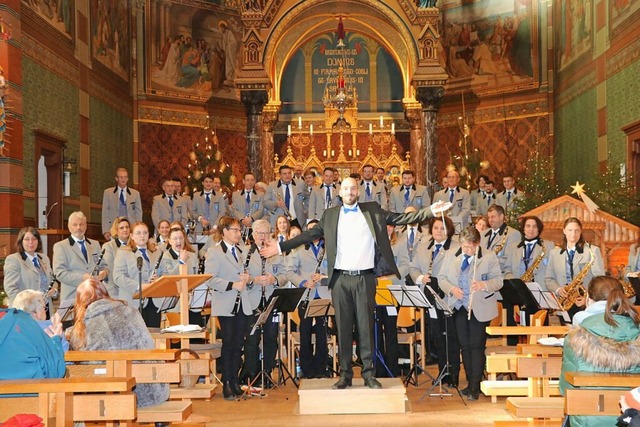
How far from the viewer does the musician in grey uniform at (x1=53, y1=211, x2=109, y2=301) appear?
33.2 feet

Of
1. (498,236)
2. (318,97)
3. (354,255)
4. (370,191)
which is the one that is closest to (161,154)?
(318,97)

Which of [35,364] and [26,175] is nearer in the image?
[35,364]

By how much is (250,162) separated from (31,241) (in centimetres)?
1124

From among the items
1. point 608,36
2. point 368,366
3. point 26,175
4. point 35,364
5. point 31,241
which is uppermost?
point 608,36

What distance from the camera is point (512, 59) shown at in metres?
21.2

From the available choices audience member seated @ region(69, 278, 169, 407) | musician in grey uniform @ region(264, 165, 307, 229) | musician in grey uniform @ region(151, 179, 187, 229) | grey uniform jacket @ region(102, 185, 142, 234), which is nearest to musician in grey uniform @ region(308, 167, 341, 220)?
musician in grey uniform @ region(264, 165, 307, 229)

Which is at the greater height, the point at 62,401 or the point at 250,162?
the point at 250,162

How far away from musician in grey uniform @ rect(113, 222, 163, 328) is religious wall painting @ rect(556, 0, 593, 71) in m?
11.2

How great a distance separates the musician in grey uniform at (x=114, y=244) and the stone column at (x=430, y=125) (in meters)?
10.5

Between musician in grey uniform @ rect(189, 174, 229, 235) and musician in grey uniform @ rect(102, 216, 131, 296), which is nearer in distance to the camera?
musician in grey uniform @ rect(102, 216, 131, 296)

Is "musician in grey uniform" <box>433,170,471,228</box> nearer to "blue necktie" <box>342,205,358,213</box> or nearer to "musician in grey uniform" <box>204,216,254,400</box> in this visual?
"musician in grey uniform" <box>204,216,254,400</box>

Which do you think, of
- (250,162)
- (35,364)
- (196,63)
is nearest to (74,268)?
(35,364)

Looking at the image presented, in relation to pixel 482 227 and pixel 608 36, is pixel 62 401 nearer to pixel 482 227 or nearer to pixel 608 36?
pixel 482 227

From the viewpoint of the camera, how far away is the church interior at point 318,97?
1473cm
